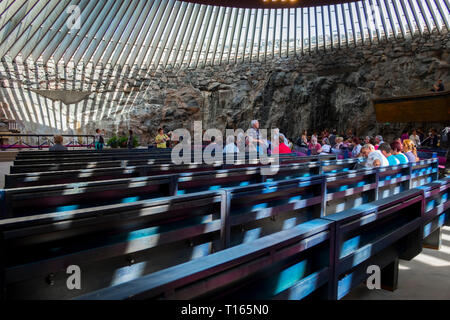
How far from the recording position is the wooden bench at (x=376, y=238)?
1.67 m

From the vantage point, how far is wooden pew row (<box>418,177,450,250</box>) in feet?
8.72

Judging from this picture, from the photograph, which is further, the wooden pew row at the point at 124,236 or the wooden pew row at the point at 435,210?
the wooden pew row at the point at 435,210

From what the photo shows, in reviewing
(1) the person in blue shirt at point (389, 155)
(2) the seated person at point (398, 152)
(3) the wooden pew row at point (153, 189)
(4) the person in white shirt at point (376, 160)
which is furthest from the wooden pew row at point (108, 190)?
(2) the seated person at point (398, 152)

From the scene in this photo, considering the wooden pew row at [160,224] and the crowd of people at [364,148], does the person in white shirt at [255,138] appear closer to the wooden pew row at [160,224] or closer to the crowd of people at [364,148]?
the crowd of people at [364,148]

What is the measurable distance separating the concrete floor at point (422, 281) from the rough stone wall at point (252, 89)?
1456cm

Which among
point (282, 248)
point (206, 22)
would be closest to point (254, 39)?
point (206, 22)

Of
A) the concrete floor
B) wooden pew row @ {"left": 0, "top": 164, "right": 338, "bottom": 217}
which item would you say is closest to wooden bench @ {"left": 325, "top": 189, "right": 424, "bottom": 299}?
the concrete floor

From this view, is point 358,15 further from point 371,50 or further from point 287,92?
point 287,92

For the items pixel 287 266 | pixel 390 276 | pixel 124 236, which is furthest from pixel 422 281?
pixel 124 236

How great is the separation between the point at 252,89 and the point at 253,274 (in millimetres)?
20825

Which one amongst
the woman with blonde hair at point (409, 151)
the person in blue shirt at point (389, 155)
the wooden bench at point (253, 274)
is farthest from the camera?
the woman with blonde hair at point (409, 151)

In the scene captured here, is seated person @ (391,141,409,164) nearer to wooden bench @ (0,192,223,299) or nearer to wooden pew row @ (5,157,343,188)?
wooden pew row @ (5,157,343,188)

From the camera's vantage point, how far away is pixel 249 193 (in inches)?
98.5
